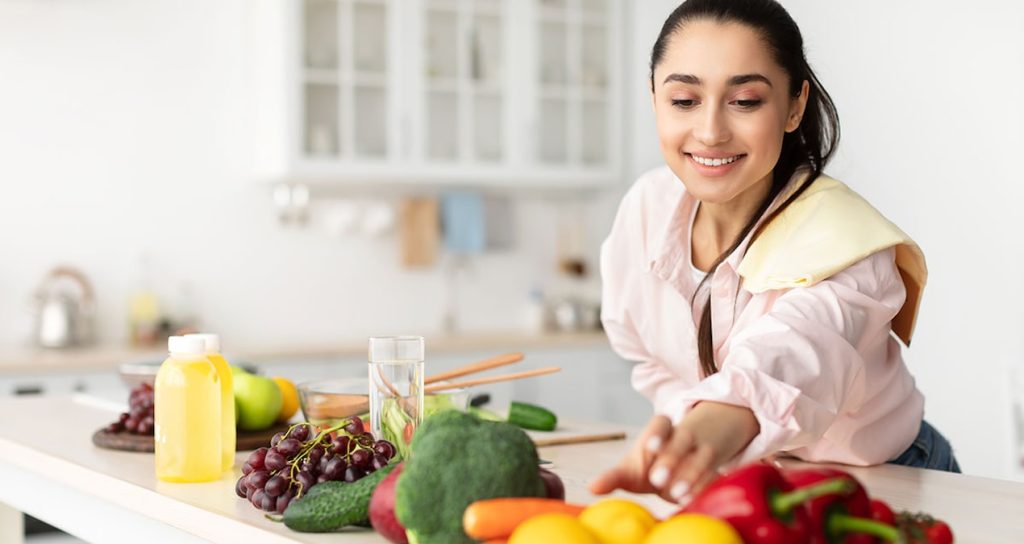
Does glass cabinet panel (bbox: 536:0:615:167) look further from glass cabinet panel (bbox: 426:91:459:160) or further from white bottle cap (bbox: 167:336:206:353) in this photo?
white bottle cap (bbox: 167:336:206:353)

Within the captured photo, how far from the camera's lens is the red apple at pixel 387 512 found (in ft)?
3.62

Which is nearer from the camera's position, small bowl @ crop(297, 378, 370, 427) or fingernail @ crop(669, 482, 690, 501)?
fingernail @ crop(669, 482, 690, 501)

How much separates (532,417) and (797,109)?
70 centimetres

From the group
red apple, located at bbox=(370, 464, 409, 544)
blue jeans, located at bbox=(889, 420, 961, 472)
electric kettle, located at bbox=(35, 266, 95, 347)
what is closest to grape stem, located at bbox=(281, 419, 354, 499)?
red apple, located at bbox=(370, 464, 409, 544)

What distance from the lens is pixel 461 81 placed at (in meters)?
5.07

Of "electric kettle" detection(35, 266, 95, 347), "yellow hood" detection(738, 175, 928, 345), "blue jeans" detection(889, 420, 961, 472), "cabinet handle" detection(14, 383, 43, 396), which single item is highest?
"yellow hood" detection(738, 175, 928, 345)

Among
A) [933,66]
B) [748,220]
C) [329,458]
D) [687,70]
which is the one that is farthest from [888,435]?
[933,66]

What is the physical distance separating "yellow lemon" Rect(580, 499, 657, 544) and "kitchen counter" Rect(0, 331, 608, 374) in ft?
9.72

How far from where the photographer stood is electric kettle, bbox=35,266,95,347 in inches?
170

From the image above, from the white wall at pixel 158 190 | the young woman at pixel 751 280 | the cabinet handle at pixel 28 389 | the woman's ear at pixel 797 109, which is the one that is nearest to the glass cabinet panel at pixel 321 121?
the white wall at pixel 158 190

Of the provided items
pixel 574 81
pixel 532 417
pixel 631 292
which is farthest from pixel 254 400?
pixel 574 81

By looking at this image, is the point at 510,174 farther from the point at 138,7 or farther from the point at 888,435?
the point at 888,435

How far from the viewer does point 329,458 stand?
1.31m

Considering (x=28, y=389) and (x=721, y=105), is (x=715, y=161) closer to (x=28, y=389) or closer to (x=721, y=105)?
(x=721, y=105)
